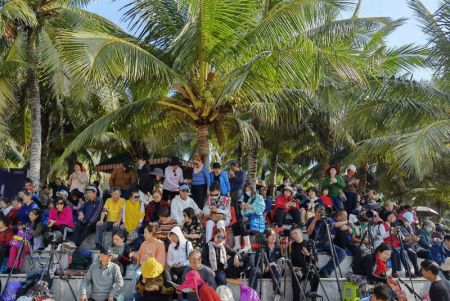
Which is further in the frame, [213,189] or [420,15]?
[420,15]

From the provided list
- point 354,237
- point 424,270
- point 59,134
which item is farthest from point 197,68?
point 59,134

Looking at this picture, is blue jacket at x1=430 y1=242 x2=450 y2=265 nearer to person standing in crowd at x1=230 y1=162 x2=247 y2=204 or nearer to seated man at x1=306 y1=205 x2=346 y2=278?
seated man at x1=306 y1=205 x2=346 y2=278

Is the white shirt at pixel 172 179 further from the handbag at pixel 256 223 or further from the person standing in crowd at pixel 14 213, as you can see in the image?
the person standing in crowd at pixel 14 213

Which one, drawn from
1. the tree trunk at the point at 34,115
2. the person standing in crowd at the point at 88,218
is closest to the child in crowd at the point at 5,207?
the tree trunk at the point at 34,115

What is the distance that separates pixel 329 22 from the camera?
464 inches

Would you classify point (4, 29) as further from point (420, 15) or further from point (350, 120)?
point (420, 15)

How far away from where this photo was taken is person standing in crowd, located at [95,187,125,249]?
441 inches

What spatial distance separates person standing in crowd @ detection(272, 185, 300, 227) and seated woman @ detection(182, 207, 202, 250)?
2613 millimetres

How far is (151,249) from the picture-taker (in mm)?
9367

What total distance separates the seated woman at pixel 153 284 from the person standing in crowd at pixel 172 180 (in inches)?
156

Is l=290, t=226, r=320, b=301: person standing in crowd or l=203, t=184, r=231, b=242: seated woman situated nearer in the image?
l=290, t=226, r=320, b=301: person standing in crowd

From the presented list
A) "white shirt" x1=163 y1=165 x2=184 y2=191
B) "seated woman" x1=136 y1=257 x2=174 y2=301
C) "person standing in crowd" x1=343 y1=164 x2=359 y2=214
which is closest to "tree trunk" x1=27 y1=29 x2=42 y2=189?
"white shirt" x1=163 y1=165 x2=184 y2=191

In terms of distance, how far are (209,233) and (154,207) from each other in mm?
1790

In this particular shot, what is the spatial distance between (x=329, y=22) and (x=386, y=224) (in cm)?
452
